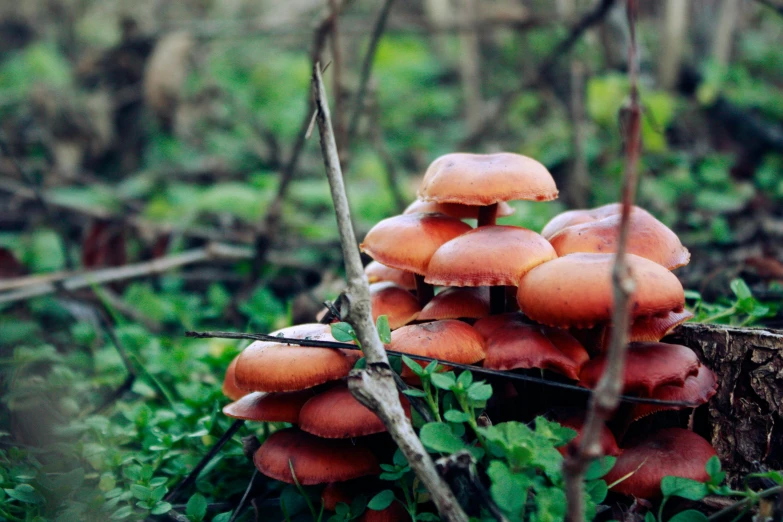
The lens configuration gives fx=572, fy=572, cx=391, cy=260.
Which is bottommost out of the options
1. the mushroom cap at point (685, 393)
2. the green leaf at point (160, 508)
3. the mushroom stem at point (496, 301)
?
the green leaf at point (160, 508)

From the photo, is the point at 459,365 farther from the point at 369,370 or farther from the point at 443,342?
the point at 369,370

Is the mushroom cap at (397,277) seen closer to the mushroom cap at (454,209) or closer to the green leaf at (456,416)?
the mushroom cap at (454,209)

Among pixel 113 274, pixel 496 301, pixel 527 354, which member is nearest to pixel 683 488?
pixel 527 354

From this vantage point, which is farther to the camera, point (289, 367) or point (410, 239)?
point (410, 239)

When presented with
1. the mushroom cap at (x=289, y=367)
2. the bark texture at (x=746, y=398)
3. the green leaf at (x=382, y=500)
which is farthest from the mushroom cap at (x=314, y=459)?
the bark texture at (x=746, y=398)

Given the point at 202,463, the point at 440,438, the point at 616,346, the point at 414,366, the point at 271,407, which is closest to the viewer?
the point at 616,346

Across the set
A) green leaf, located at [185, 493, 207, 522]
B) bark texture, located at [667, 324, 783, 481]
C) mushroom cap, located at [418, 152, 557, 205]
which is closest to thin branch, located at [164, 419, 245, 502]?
green leaf, located at [185, 493, 207, 522]

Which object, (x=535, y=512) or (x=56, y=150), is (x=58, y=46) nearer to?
(x=56, y=150)

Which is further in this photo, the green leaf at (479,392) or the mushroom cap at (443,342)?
the mushroom cap at (443,342)
